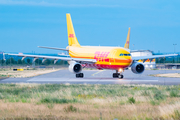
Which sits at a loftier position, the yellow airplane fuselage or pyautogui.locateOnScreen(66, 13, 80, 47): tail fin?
pyautogui.locateOnScreen(66, 13, 80, 47): tail fin

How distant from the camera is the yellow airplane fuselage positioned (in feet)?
123

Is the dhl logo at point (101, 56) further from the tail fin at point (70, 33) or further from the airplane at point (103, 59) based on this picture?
the tail fin at point (70, 33)

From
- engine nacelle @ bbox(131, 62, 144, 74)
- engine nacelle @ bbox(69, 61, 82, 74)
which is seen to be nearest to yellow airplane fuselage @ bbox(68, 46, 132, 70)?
engine nacelle @ bbox(131, 62, 144, 74)

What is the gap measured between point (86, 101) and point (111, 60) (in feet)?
71.7

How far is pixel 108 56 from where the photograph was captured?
3894 cm

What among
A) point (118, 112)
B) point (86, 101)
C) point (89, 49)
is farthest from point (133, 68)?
point (118, 112)

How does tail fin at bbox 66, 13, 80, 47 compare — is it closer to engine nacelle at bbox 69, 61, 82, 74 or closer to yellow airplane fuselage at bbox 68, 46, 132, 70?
yellow airplane fuselage at bbox 68, 46, 132, 70

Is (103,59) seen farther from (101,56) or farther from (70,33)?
(70,33)

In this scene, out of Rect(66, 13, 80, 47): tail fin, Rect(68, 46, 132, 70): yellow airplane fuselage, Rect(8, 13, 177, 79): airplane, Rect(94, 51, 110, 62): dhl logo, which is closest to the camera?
Rect(68, 46, 132, 70): yellow airplane fuselage

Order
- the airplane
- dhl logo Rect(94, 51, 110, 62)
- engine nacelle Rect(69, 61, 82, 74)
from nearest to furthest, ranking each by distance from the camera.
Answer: the airplane
dhl logo Rect(94, 51, 110, 62)
engine nacelle Rect(69, 61, 82, 74)

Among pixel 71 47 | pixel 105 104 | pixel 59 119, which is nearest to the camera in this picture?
pixel 59 119

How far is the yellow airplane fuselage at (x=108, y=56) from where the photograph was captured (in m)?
37.5

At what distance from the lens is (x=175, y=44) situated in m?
132

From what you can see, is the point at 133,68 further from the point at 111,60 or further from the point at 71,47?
the point at 71,47
